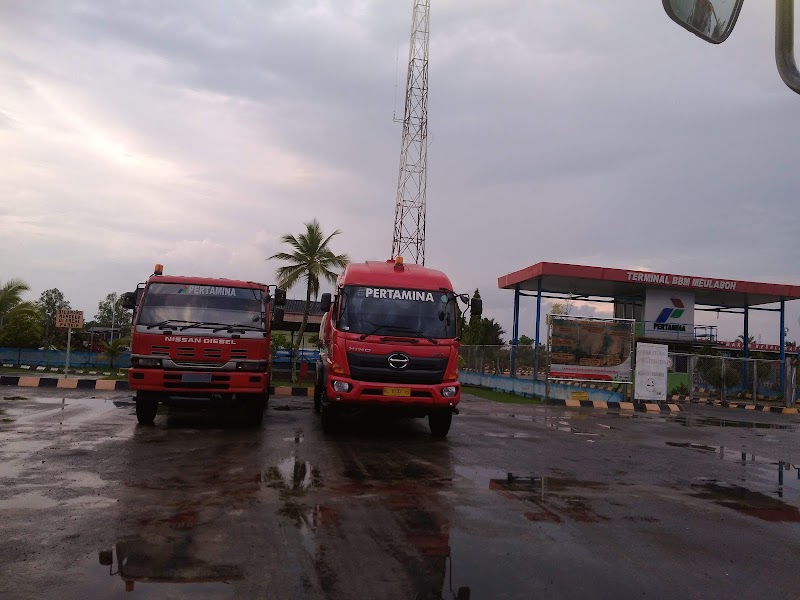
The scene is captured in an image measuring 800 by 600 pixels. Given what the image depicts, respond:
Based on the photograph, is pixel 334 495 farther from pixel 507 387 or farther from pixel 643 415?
pixel 507 387

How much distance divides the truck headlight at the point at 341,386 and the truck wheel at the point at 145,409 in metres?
3.33

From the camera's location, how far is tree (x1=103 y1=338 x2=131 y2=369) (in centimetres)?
2839

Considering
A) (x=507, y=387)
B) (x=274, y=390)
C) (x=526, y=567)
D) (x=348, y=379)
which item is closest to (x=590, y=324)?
(x=507, y=387)

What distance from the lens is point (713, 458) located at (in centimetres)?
1012

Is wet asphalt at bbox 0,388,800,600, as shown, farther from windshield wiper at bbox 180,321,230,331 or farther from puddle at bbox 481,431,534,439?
windshield wiper at bbox 180,321,230,331

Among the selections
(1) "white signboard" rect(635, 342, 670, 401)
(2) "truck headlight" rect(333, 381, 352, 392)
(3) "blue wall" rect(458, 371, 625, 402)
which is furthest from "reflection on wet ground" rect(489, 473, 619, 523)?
(1) "white signboard" rect(635, 342, 670, 401)

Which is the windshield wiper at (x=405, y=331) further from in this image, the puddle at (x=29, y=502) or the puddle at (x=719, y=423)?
the puddle at (x=719, y=423)

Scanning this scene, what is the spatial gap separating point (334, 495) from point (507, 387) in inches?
766

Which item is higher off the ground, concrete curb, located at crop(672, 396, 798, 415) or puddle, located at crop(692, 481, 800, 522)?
puddle, located at crop(692, 481, 800, 522)

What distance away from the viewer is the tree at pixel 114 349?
28.4m

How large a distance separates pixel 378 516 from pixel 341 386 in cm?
427

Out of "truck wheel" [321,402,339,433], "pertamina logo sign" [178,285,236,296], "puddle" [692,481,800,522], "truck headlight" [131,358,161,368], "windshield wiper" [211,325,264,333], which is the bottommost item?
"puddle" [692,481,800,522]

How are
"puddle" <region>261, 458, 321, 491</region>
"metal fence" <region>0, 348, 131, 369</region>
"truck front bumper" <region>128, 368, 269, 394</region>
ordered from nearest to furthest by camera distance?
1. "puddle" <region>261, 458, 321, 491</region>
2. "truck front bumper" <region>128, 368, 269, 394</region>
3. "metal fence" <region>0, 348, 131, 369</region>

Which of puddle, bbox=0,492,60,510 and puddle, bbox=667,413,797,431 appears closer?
puddle, bbox=0,492,60,510
